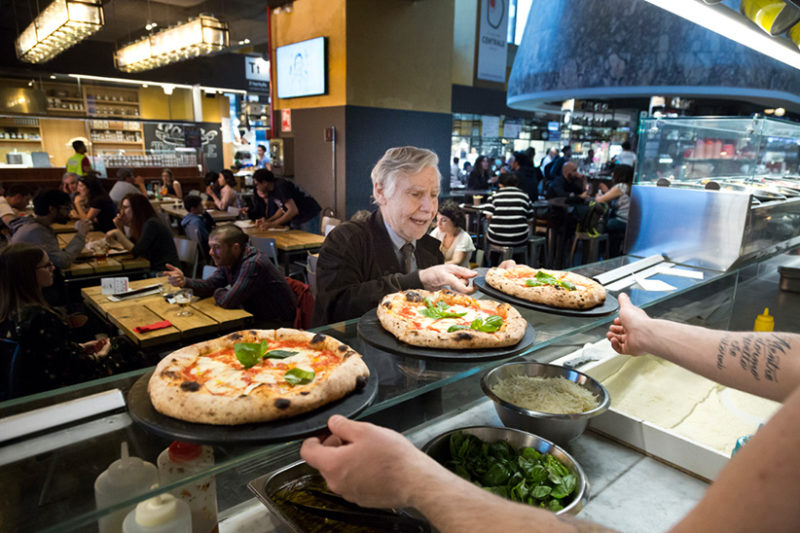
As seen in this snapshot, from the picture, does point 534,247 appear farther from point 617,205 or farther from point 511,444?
point 511,444

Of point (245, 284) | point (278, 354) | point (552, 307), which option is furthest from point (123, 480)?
point (245, 284)

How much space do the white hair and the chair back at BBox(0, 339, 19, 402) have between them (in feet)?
7.98

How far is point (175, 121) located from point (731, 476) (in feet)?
57.2

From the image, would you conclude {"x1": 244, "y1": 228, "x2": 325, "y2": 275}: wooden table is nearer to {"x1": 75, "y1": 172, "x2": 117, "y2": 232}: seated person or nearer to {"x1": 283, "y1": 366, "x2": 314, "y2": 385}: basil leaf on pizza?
{"x1": 75, "y1": 172, "x2": 117, "y2": 232}: seated person

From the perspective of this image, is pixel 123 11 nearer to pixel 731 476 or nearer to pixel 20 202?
pixel 20 202

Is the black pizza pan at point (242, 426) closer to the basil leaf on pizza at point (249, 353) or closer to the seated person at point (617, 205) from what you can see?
the basil leaf on pizza at point (249, 353)

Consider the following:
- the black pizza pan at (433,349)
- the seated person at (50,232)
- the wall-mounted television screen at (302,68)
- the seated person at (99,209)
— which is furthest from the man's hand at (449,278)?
the seated person at (99,209)

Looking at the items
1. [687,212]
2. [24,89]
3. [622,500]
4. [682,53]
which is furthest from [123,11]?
[622,500]

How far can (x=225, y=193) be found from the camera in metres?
9.51

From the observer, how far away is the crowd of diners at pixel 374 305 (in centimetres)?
67

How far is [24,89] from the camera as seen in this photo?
40.9 ft

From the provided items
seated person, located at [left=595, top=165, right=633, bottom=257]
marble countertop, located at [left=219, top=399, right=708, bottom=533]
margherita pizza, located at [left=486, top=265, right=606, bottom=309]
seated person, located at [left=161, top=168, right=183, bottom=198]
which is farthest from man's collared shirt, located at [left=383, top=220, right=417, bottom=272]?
seated person, located at [left=161, top=168, right=183, bottom=198]

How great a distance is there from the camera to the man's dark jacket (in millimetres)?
2213

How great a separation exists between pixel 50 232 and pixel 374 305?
186 inches
